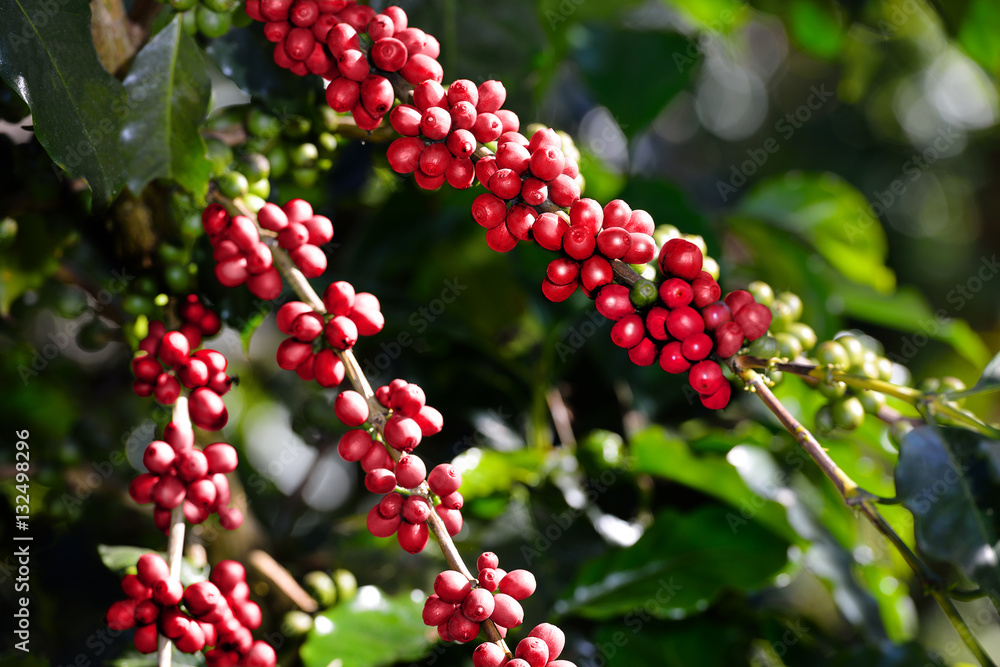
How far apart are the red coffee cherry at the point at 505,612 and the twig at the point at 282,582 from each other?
288 millimetres

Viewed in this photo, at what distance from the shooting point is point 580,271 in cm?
32

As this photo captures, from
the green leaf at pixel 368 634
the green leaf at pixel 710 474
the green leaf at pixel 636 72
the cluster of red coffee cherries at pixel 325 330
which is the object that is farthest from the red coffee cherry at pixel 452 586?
the green leaf at pixel 636 72

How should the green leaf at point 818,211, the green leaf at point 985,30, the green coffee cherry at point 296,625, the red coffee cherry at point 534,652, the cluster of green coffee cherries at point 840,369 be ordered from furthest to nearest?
the green leaf at point 818,211
the green leaf at point 985,30
the green coffee cherry at point 296,625
the cluster of green coffee cherries at point 840,369
the red coffee cherry at point 534,652

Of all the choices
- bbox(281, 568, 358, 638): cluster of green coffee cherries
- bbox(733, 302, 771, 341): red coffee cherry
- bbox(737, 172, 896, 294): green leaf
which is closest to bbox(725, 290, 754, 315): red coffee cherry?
bbox(733, 302, 771, 341): red coffee cherry

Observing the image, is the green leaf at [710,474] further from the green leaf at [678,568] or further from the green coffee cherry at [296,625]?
the green coffee cherry at [296,625]

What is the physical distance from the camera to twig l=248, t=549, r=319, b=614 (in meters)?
0.53

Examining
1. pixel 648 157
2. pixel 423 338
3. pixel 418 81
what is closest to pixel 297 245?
pixel 418 81

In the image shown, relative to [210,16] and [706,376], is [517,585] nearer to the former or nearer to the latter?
[706,376]

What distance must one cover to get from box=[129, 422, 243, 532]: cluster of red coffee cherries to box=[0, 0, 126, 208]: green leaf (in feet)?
0.39

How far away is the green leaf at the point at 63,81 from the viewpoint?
1.09 ft

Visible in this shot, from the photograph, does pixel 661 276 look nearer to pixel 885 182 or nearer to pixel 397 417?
pixel 397 417

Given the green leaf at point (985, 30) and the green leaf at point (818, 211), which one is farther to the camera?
the green leaf at point (818, 211)

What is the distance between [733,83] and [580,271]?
2.35 m

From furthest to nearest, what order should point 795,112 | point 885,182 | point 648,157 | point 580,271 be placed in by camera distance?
point 795,112 → point 885,182 → point 648,157 → point 580,271
